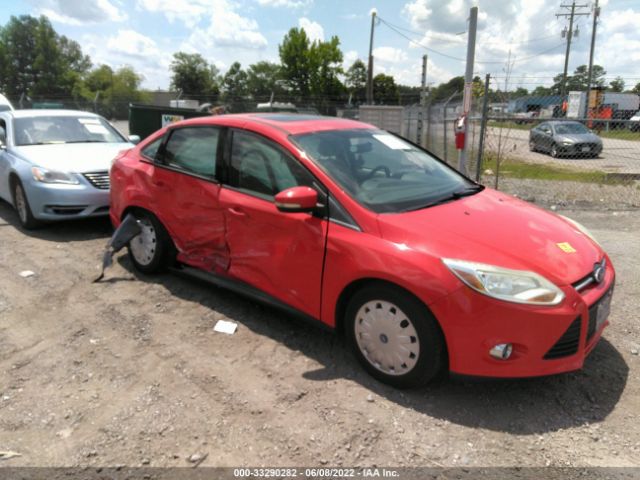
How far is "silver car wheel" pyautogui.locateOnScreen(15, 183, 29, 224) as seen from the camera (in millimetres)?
6231

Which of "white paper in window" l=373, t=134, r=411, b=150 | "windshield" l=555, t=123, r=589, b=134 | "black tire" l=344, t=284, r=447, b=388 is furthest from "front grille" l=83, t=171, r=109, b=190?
"windshield" l=555, t=123, r=589, b=134

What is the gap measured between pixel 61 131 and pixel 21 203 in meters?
1.31

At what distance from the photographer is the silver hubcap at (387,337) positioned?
2.79 meters

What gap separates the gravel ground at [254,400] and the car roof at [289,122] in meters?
1.50

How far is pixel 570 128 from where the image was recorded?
17141 mm

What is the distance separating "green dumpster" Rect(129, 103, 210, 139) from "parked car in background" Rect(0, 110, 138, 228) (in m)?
4.39

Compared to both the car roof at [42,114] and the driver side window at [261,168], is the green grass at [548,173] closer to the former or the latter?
the car roof at [42,114]

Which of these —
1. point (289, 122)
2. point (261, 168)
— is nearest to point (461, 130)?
point (289, 122)

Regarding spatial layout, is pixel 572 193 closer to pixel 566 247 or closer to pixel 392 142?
pixel 392 142

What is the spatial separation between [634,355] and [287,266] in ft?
8.20

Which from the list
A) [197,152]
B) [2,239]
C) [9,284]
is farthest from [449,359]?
[2,239]

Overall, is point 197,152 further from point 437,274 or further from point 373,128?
point 437,274

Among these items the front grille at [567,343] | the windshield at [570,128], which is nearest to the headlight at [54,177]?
the front grille at [567,343]

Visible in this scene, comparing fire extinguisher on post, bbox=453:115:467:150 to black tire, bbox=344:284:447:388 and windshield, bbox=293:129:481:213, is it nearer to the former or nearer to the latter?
windshield, bbox=293:129:481:213
